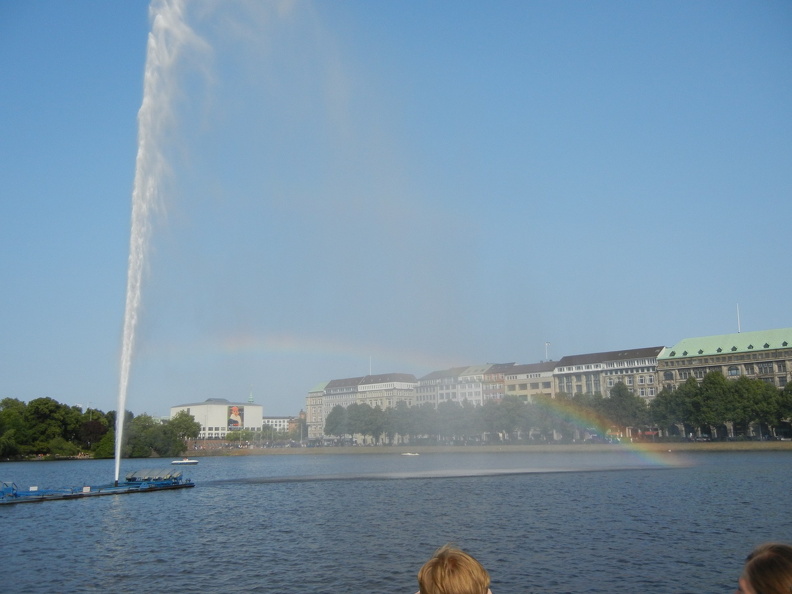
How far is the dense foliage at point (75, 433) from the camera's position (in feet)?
446

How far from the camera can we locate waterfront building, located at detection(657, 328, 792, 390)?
461 ft

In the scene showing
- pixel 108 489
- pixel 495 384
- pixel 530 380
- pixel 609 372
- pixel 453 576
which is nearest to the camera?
pixel 453 576

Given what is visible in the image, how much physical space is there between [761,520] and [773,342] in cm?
11976

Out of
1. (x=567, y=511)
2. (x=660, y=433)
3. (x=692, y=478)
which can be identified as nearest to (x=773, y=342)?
(x=660, y=433)

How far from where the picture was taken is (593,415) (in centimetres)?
13400

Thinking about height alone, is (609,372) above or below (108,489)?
above

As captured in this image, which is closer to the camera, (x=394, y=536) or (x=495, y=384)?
(x=394, y=536)

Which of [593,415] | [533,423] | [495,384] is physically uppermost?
[495,384]

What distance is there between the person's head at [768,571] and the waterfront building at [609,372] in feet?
520

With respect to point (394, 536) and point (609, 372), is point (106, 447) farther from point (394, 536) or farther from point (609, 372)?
point (394, 536)

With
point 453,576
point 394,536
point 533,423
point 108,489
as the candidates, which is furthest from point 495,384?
point 453,576

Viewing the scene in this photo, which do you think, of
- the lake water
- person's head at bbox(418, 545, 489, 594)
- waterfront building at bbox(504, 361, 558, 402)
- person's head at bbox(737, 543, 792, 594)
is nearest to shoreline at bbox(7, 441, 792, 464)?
waterfront building at bbox(504, 361, 558, 402)

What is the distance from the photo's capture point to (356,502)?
5016 centimetres

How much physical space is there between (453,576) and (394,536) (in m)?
32.1
